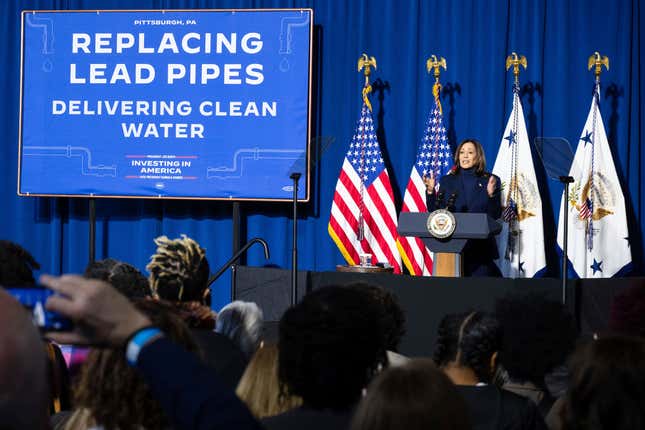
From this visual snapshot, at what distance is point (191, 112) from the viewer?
7.71 m

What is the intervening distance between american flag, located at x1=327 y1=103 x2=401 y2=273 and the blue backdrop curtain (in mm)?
288

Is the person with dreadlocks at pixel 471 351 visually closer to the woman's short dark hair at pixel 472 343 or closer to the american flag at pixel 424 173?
the woman's short dark hair at pixel 472 343

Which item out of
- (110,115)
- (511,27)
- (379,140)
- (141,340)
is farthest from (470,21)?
(141,340)

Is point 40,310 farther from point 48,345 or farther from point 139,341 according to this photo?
point 48,345

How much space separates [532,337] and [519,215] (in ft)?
15.8

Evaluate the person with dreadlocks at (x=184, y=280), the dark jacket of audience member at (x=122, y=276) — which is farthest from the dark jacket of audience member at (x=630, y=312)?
the dark jacket of audience member at (x=122, y=276)

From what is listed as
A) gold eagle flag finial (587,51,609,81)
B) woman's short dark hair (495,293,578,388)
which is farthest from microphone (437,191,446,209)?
woman's short dark hair (495,293,578,388)

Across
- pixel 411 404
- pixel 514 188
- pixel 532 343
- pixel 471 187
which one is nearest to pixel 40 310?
pixel 411 404

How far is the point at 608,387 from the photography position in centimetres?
134

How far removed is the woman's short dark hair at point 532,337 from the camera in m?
2.51

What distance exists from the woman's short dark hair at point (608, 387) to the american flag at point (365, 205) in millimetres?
6080

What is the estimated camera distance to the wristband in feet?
2.85

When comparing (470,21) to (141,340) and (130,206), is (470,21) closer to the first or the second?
(130,206)

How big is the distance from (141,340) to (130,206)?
7.84 meters
